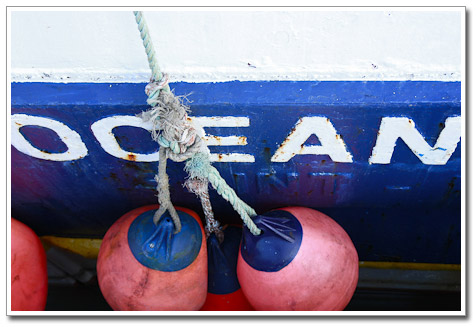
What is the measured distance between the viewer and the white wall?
1056mm

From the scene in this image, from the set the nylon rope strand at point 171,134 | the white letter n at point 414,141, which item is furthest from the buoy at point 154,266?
the white letter n at point 414,141

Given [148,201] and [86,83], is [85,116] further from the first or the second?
[148,201]

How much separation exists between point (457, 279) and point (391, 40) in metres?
1.39

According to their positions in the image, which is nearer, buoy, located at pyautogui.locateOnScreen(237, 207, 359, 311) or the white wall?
the white wall

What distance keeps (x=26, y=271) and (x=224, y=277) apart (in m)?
0.71

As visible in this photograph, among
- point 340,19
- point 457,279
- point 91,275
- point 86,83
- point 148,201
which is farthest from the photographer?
point 91,275

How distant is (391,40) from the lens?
1080 millimetres

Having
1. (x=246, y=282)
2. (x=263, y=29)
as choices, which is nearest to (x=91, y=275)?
(x=246, y=282)

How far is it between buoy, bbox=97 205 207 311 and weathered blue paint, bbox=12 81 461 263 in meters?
0.23

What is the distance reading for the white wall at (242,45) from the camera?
3.46 feet

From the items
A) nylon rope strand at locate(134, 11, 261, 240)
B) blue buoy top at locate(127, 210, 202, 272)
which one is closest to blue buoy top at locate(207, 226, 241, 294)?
blue buoy top at locate(127, 210, 202, 272)

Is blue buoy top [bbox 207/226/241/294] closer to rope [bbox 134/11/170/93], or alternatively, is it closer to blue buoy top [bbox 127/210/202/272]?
blue buoy top [bbox 127/210/202/272]

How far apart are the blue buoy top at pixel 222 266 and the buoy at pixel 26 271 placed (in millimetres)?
625

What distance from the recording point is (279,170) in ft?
4.75
